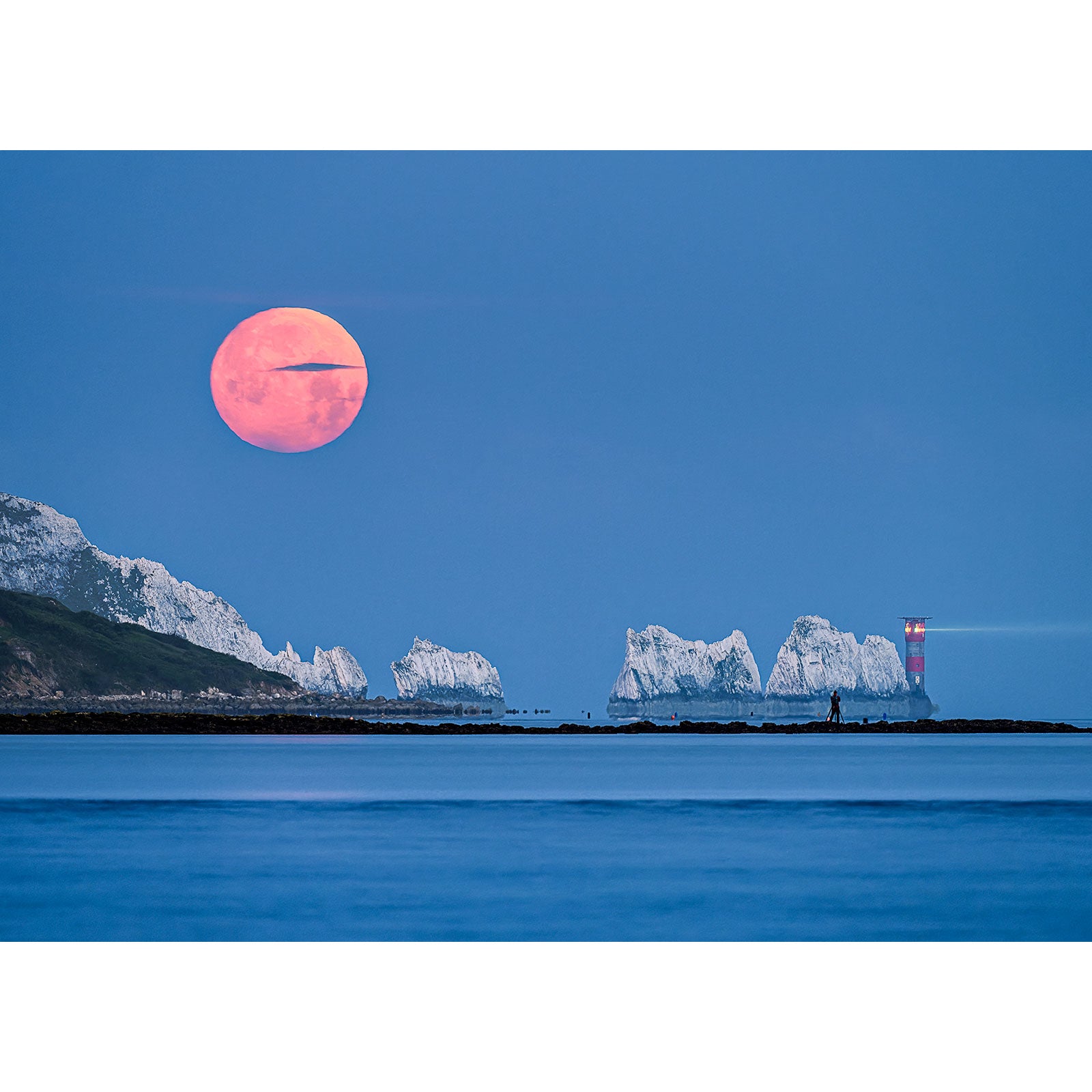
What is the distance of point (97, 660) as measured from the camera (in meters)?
111

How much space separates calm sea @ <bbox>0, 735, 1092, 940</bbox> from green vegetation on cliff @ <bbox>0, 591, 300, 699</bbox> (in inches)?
2722

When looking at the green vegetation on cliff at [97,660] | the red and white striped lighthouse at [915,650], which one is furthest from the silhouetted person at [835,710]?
the green vegetation on cliff at [97,660]

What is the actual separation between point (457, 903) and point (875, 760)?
117ft

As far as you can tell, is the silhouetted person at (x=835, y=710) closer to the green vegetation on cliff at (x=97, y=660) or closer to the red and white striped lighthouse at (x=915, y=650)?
the red and white striped lighthouse at (x=915, y=650)

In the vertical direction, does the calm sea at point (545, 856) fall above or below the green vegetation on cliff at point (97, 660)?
below

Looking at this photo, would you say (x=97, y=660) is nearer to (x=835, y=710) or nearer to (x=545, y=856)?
(x=835, y=710)

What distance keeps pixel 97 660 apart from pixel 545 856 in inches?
3863

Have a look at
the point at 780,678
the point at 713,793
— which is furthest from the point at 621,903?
the point at 780,678

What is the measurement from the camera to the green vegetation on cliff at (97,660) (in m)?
106

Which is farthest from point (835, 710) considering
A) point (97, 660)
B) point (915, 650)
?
point (97, 660)

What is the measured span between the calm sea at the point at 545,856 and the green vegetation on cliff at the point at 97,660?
227 ft

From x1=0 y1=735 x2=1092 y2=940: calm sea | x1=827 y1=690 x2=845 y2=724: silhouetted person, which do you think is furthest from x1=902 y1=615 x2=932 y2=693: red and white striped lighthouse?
x1=0 y1=735 x2=1092 y2=940: calm sea

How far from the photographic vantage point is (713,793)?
31812mm
